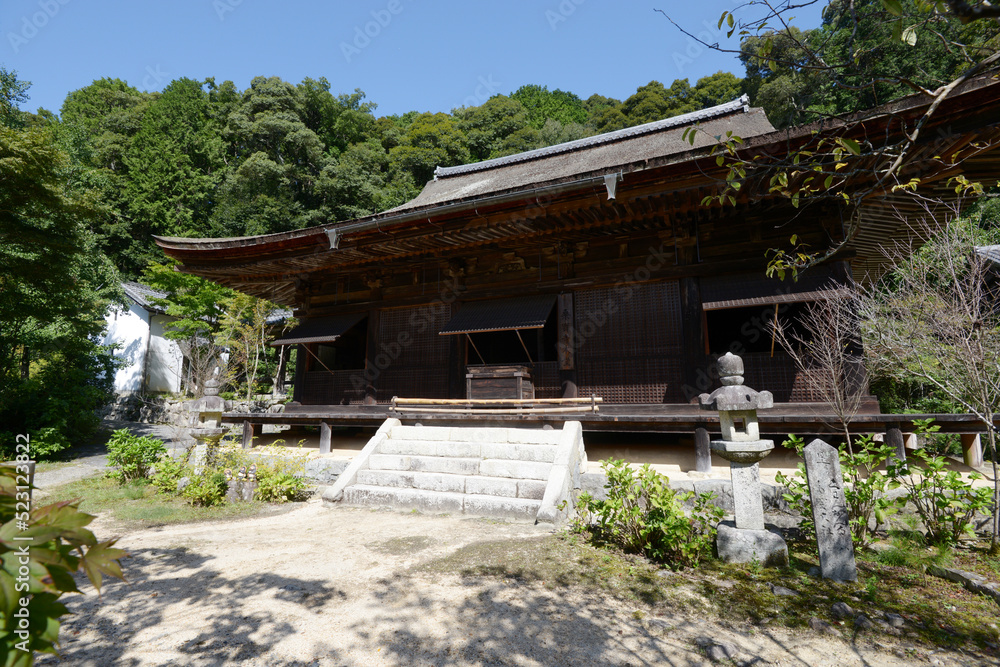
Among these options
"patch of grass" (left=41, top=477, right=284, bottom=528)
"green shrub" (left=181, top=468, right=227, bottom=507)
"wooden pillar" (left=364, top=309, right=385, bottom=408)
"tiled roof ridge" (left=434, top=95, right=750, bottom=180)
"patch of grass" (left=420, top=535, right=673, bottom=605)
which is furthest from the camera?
"tiled roof ridge" (left=434, top=95, right=750, bottom=180)

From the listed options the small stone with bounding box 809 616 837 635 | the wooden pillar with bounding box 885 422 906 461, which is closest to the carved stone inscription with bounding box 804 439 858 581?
the small stone with bounding box 809 616 837 635

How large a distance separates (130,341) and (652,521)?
25732 mm

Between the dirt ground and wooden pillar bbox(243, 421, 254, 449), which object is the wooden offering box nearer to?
the dirt ground

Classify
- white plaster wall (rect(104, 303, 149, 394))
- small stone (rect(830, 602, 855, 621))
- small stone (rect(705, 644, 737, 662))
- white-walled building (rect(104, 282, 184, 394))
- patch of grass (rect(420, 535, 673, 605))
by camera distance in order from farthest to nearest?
white-walled building (rect(104, 282, 184, 394)), white plaster wall (rect(104, 303, 149, 394)), patch of grass (rect(420, 535, 673, 605)), small stone (rect(830, 602, 855, 621)), small stone (rect(705, 644, 737, 662))

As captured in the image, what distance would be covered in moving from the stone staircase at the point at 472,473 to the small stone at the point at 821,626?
8.40ft

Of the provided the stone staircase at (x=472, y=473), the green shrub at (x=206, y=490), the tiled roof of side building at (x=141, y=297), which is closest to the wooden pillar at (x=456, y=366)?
the stone staircase at (x=472, y=473)

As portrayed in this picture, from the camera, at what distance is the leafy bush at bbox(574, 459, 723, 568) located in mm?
3816

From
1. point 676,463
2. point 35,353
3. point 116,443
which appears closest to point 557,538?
point 676,463

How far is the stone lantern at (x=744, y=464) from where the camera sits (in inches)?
149

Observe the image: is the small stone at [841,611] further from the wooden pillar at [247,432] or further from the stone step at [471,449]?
the wooden pillar at [247,432]

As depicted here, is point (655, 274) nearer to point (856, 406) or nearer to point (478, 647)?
point (856, 406)

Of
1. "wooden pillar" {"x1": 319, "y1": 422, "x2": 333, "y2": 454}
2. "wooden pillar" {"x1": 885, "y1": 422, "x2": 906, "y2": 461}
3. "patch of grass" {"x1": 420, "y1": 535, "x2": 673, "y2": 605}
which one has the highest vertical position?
"wooden pillar" {"x1": 885, "y1": 422, "x2": 906, "y2": 461}

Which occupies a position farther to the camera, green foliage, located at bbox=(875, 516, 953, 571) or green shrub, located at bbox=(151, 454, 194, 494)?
green shrub, located at bbox=(151, 454, 194, 494)

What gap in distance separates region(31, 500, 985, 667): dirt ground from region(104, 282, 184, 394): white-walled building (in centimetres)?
2118
